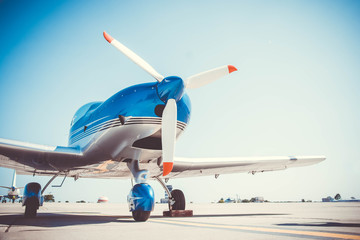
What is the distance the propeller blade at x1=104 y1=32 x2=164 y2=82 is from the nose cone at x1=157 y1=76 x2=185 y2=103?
1.54ft

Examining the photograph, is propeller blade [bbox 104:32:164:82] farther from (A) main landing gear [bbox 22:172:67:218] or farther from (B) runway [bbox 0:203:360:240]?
(A) main landing gear [bbox 22:172:67:218]

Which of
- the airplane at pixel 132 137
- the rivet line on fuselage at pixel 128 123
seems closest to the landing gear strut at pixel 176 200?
the airplane at pixel 132 137

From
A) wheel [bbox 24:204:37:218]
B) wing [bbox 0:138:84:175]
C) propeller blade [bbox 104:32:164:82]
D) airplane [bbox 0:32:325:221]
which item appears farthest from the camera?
wheel [bbox 24:204:37:218]

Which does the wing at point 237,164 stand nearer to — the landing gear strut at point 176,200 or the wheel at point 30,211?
the landing gear strut at point 176,200

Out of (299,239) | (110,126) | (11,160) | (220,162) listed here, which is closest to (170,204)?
(220,162)

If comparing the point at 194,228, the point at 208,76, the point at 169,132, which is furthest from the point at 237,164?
the point at 194,228

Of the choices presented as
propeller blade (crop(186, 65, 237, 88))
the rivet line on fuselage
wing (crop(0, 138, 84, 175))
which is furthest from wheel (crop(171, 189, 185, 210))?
propeller blade (crop(186, 65, 237, 88))

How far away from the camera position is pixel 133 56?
24.3 ft

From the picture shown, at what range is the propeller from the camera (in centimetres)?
666

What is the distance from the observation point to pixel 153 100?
696 cm

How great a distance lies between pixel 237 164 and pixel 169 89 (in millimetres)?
6563

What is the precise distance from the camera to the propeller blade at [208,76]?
7.37m

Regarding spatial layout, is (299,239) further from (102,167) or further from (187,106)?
(102,167)

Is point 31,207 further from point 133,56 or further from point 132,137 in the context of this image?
point 133,56
